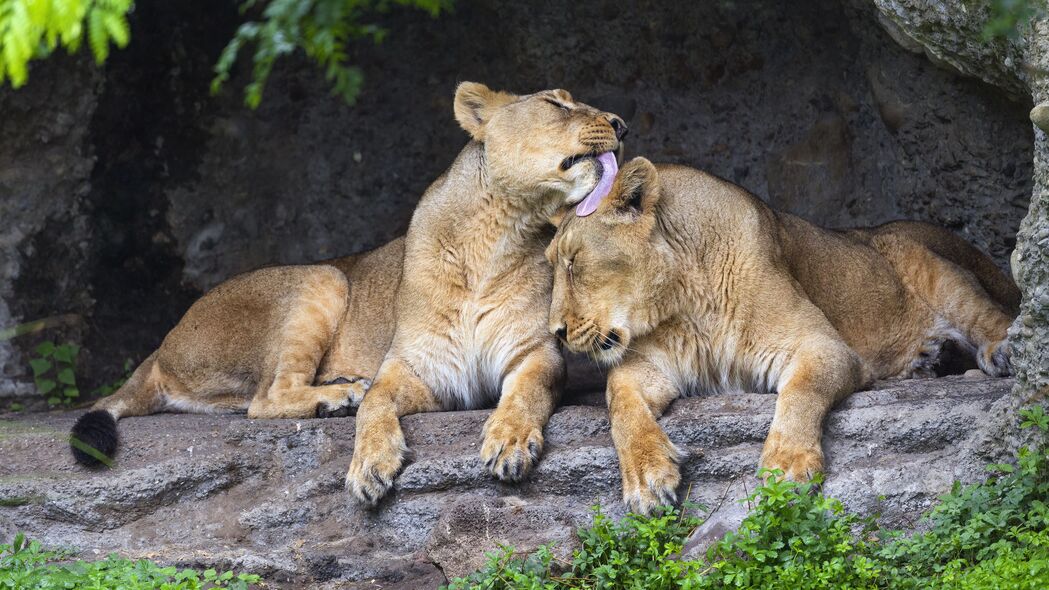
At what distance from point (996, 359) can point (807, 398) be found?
4.80 ft

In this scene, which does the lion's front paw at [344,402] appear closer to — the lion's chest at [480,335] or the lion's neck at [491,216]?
the lion's chest at [480,335]

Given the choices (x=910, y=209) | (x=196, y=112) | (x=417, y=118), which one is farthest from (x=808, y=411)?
(x=196, y=112)

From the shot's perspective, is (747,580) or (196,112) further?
(196,112)

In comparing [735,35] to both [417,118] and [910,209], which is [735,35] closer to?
[910,209]

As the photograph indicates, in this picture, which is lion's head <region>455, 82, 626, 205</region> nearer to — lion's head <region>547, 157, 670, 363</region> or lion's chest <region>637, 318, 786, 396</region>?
lion's head <region>547, 157, 670, 363</region>

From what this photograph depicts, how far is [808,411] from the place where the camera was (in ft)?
14.7

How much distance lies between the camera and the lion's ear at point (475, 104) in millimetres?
5695

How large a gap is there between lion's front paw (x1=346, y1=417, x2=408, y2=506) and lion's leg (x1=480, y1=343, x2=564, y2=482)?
1.14 ft

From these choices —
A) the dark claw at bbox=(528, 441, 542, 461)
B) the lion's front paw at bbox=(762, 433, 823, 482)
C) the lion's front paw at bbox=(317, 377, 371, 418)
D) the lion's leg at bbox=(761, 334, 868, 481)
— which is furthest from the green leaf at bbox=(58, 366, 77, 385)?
the lion's front paw at bbox=(762, 433, 823, 482)

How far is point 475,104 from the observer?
5.75m

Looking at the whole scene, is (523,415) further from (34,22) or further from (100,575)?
(34,22)

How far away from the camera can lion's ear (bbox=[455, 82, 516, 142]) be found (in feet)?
18.7

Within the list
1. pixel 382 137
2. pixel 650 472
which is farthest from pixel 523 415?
pixel 382 137

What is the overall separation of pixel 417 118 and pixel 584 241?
2.75 m
